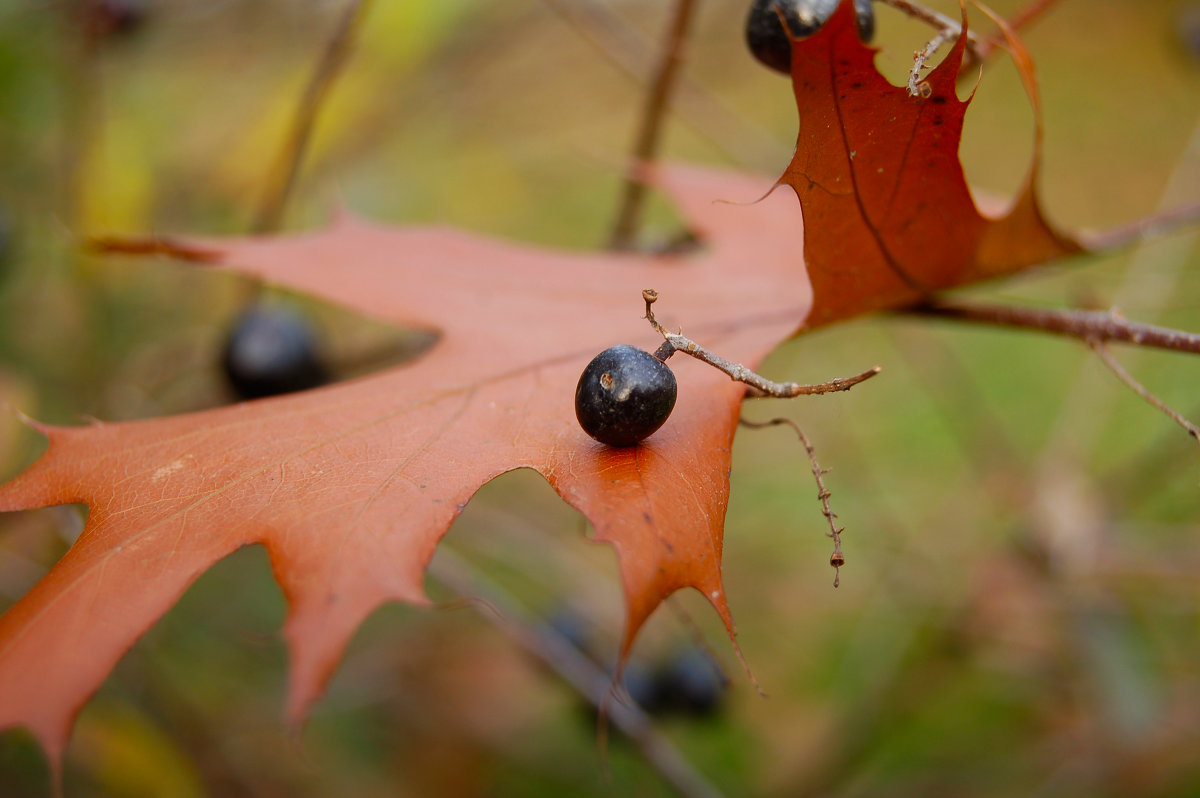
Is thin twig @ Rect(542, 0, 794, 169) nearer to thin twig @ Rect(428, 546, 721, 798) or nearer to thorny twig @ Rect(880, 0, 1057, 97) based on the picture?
thorny twig @ Rect(880, 0, 1057, 97)

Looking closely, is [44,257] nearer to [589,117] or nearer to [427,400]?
[427,400]

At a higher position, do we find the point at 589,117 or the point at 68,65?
the point at 68,65

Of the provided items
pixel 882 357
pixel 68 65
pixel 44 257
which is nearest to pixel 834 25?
pixel 68 65

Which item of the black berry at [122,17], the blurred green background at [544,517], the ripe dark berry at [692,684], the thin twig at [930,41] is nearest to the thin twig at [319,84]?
the blurred green background at [544,517]

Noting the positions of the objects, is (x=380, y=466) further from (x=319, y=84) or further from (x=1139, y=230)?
(x=1139, y=230)

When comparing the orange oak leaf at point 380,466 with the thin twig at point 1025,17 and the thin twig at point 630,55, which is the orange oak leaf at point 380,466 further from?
the thin twig at point 630,55
